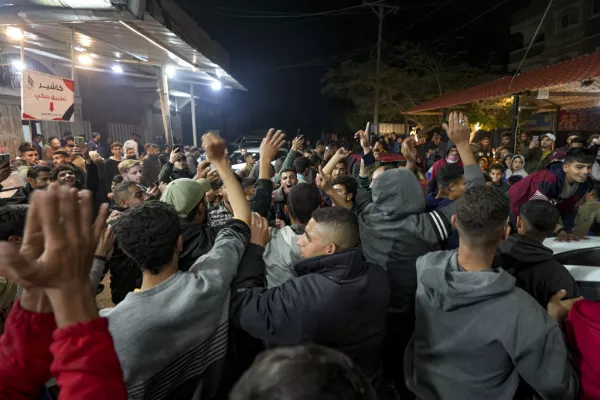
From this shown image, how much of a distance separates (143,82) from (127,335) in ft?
52.5

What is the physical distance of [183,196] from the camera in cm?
262

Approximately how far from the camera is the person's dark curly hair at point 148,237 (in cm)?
153

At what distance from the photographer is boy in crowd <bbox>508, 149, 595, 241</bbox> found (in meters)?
4.14

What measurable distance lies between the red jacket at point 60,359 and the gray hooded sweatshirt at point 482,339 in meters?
1.41

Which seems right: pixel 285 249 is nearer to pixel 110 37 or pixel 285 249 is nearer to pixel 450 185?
pixel 450 185

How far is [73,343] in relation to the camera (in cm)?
84

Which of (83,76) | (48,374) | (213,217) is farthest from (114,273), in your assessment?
(83,76)

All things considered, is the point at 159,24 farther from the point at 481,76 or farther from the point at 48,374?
the point at 481,76

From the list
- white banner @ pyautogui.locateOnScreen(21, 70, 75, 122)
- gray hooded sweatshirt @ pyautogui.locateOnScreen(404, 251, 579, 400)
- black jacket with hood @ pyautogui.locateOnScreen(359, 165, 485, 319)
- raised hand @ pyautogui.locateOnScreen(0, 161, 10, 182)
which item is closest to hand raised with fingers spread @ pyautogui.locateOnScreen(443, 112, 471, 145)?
black jacket with hood @ pyautogui.locateOnScreen(359, 165, 485, 319)

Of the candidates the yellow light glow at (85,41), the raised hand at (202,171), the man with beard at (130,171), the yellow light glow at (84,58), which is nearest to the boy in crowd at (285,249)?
the raised hand at (202,171)

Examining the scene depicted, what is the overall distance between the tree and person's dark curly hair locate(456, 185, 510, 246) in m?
21.9

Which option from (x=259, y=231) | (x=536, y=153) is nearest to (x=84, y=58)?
(x=259, y=231)

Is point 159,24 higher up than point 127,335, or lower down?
higher up

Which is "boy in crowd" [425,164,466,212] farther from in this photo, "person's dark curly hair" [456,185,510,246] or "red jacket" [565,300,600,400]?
"red jacket" [565,300,600,400]
